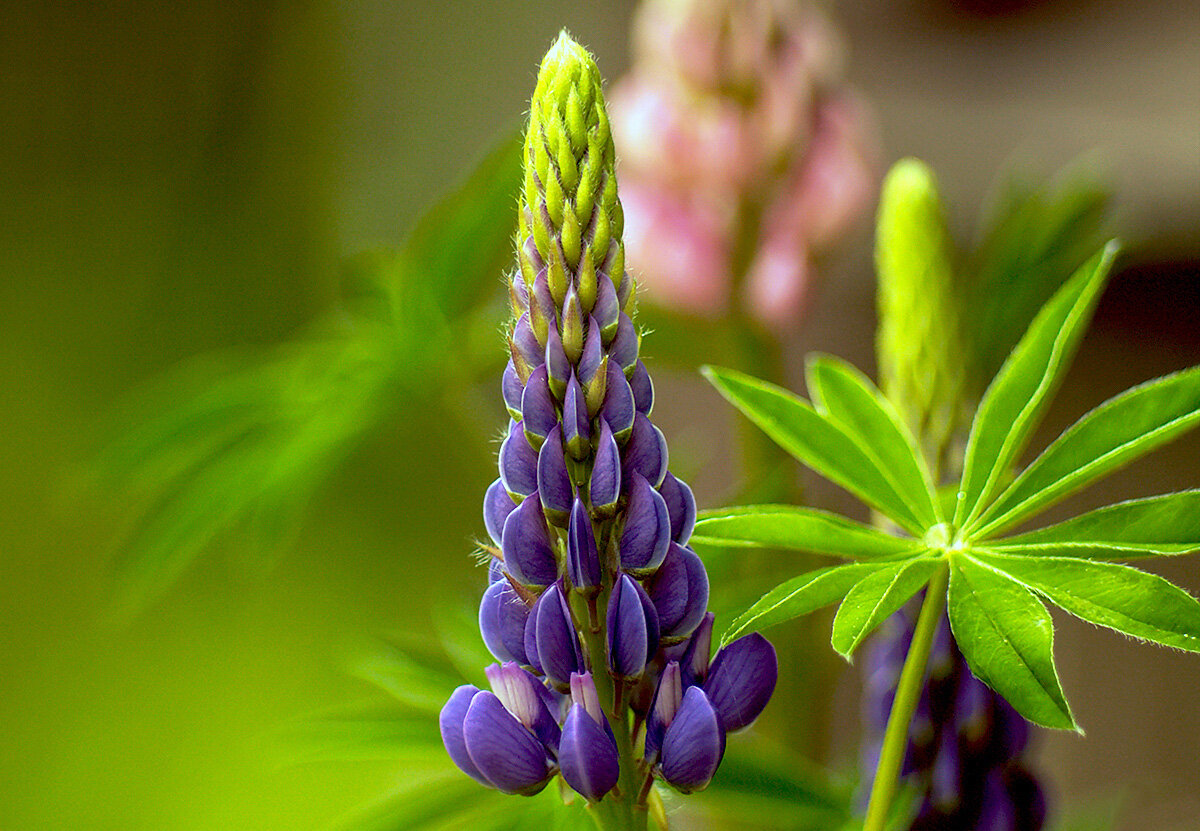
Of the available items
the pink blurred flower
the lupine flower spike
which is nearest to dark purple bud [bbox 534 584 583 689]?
the lupine flower spike

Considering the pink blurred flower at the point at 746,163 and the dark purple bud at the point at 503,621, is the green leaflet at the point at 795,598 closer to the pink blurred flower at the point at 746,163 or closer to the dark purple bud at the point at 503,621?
the dark purple bud at the point at 503,621

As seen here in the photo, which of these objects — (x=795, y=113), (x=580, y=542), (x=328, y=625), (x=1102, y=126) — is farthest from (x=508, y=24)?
(x=580, y=542)

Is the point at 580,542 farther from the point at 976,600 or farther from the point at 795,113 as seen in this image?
the point at 795,113

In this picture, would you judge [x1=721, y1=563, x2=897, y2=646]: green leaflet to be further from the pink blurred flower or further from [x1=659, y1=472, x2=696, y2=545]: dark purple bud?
the pink blurred flower

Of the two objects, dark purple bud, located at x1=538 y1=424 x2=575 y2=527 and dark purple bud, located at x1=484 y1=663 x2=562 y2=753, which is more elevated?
dark purple bud, located at x1=538 y1=424 x2=575 y2=527

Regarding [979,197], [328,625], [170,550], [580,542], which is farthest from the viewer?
[328,625]

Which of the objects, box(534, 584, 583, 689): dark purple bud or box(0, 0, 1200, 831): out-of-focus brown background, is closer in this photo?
box(534, 584, 583, 689): dark purple bud
